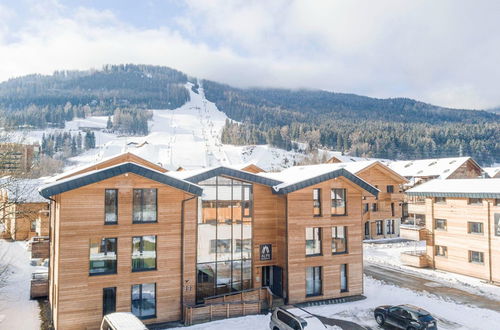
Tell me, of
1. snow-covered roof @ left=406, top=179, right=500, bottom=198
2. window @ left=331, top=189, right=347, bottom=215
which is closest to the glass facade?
window @ left=331, top=189, right=347, bottom=215

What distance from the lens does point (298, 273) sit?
936 inches

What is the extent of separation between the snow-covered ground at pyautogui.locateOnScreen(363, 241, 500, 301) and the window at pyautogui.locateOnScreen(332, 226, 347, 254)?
33.3 ft

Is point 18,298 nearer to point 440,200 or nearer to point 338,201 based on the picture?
point 338,201

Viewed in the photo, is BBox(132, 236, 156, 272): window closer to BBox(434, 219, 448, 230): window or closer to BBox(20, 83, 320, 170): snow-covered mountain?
BBox(434, 219, 448, 230): window

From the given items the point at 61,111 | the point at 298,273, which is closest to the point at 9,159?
the point at 298,273

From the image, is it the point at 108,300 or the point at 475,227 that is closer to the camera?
the point at 108,300

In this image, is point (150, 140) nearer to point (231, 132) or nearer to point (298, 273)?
point (231, 132)

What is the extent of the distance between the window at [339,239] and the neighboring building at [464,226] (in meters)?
12.6

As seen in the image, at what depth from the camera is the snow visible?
21.3m

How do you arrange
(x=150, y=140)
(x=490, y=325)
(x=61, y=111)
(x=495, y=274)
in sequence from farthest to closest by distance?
(x=61, y=111) → (x=150, y=140) → (x=495, y=274) → (x=490, y=325)

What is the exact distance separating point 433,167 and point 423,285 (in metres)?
43.5

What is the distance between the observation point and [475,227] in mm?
30797

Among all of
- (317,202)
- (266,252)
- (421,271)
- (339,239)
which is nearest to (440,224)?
(421,271)

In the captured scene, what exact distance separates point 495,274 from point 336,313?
1510cm
